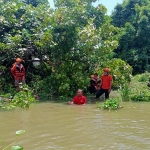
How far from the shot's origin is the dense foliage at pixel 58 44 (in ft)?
40.5

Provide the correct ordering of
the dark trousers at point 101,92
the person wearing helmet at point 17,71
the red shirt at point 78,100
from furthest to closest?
the dark trousers at point 101,92, the person wearing helmet at point 17,71, the red shirt at point 78,100

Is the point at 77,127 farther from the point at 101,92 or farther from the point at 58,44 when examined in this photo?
the point at 58,44

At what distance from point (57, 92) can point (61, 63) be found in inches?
49.7

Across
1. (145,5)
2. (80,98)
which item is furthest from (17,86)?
(145,5)

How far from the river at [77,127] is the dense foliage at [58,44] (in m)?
2.45

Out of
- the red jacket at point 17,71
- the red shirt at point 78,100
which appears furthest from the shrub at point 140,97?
the red jacket at point 17,71

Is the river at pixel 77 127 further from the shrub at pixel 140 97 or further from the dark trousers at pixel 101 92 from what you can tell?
the dark trousers at pixel 101 92

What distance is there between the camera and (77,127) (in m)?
7.20

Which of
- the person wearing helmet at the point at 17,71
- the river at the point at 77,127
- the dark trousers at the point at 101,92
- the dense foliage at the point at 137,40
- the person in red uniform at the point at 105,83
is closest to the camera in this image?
the river at the point at 77,127

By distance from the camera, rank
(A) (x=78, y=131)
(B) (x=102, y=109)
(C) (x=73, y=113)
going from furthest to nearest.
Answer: (B) (x=102, y=109), (C) (x=73, y=113), (A) (x=78, y=131)

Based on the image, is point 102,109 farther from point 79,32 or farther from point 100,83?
point 79,32

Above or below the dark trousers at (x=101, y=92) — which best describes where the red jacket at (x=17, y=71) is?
above

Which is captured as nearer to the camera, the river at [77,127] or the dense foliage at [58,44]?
the river at [77,127]

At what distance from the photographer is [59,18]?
40.3 feet
